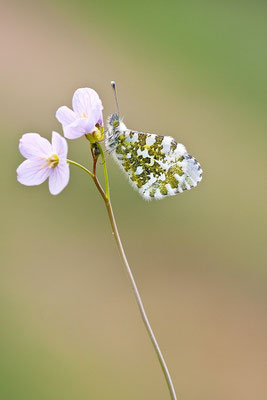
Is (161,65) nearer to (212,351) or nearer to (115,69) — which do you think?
(115,69)

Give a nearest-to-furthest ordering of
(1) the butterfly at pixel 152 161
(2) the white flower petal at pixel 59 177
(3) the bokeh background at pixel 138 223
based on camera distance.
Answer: (2) the white flower petal at pixel 59 177 < (1) the butterfly at pixel 152 161 < (3) the bokeh background at pixel 138 223

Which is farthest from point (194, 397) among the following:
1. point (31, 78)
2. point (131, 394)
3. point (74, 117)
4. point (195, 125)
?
point (31, 78)

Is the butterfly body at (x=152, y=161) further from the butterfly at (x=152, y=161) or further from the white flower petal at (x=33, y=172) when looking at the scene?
the white flower petal at (x=33, y=172)

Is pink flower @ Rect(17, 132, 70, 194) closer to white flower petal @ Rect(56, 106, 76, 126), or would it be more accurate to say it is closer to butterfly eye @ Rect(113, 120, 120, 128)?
white flower petal @ Rect(56, 106, 76, 126)

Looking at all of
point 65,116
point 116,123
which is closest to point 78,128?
point 65,116

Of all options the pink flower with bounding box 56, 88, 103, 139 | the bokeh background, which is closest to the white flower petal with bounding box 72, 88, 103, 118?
the pink flower with bounding box 56, 88, 103, 139

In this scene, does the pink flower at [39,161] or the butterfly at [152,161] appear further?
the butterfly at [152,161]

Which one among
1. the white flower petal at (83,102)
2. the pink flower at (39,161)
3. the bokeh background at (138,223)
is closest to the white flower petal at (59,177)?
the pink flower at (39,161)
